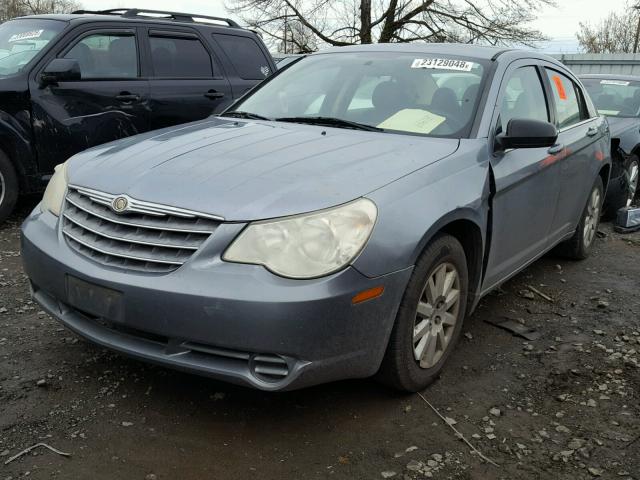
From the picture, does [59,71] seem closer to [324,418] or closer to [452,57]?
[452,57]

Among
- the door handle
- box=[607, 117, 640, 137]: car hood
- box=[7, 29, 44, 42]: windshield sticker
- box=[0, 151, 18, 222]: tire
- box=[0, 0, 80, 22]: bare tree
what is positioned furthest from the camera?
box=[0, 0, 80, 22]: bare tree

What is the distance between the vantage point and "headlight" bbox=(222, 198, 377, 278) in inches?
95.3

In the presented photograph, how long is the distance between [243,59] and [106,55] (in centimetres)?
171

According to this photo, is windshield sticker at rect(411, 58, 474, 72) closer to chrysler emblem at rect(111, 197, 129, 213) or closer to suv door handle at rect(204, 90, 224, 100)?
chrysler emblem at rect(111, 197, 129, 213)

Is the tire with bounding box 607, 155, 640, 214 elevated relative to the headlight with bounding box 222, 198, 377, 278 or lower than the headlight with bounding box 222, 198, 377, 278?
lower

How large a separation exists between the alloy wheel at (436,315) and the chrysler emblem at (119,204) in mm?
1313

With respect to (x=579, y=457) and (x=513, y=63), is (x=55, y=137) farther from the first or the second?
(x=579, y=457)

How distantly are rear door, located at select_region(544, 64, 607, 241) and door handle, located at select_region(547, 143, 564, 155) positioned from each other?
0.05 feet

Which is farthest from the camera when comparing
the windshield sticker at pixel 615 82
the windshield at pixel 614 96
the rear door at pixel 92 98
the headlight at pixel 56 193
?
the windshield sticker at pixel 615 82

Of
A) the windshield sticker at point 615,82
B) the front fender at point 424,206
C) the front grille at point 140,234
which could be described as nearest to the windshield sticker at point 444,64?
the front fender at point 424,206

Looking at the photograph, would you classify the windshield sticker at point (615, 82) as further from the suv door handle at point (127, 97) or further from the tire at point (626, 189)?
the suv door handle at point (127, 97)

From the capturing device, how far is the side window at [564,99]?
177 inches

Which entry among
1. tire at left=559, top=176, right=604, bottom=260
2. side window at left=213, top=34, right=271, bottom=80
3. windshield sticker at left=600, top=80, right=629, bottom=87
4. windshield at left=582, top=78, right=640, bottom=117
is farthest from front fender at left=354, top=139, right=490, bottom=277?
windshield sticker at left=600, top=80, right=629, bottom=87

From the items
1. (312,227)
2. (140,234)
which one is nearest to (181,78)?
(140,234)
